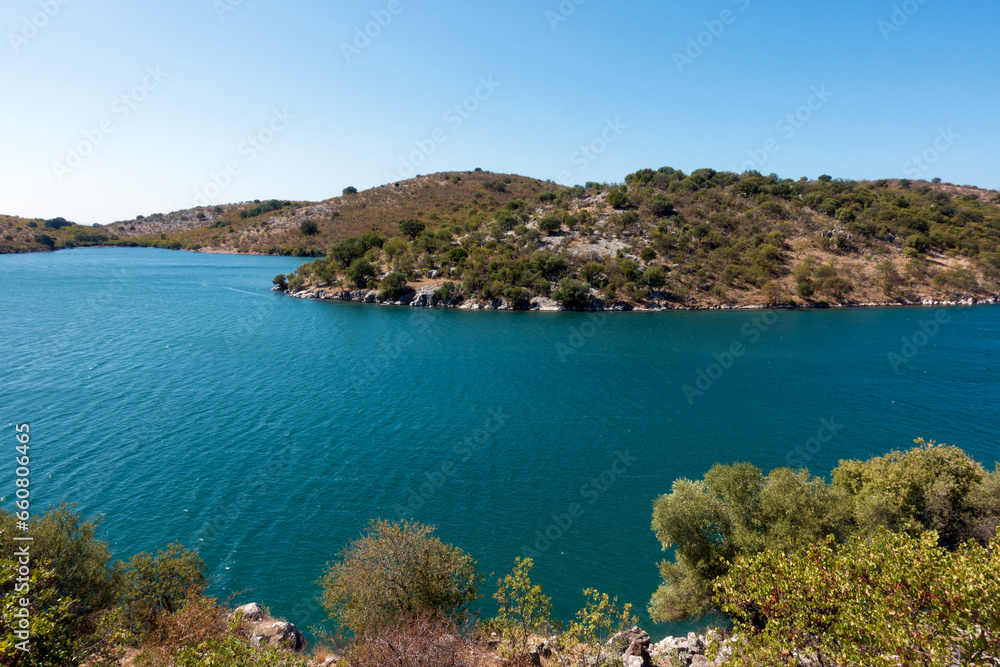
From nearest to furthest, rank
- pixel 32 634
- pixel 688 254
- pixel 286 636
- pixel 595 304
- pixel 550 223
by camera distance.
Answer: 1. pixel 32 634
2. pixel 286 636
3. pixel 595 304
4. pixel 688 254
5. pixel 550 223

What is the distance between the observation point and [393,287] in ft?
335

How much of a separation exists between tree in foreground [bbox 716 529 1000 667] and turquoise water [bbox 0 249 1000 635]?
11150 millimetres

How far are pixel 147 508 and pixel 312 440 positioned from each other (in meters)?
11.7

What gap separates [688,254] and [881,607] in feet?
355

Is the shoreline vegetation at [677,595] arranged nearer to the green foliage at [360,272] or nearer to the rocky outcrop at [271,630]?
the rocky outcrop at [271,630]

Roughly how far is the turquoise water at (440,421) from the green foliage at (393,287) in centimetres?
2179

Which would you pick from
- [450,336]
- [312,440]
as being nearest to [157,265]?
[450,336]

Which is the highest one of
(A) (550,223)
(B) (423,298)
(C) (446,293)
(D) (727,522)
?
(A) (550,223)

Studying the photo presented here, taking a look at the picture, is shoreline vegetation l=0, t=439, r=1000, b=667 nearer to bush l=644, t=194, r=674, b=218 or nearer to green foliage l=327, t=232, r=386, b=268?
green foliage l=327, t=232, r=386, b=268

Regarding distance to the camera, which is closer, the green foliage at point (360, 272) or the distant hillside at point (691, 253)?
the distant hillside at point (691, 253)

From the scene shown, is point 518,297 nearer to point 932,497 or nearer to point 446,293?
Result: point 446,293

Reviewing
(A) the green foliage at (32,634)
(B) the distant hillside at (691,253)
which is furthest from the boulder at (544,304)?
(A) the green foliage at (32,634)

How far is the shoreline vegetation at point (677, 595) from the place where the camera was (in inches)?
436

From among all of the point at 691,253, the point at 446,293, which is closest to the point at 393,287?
the point at 446,293
